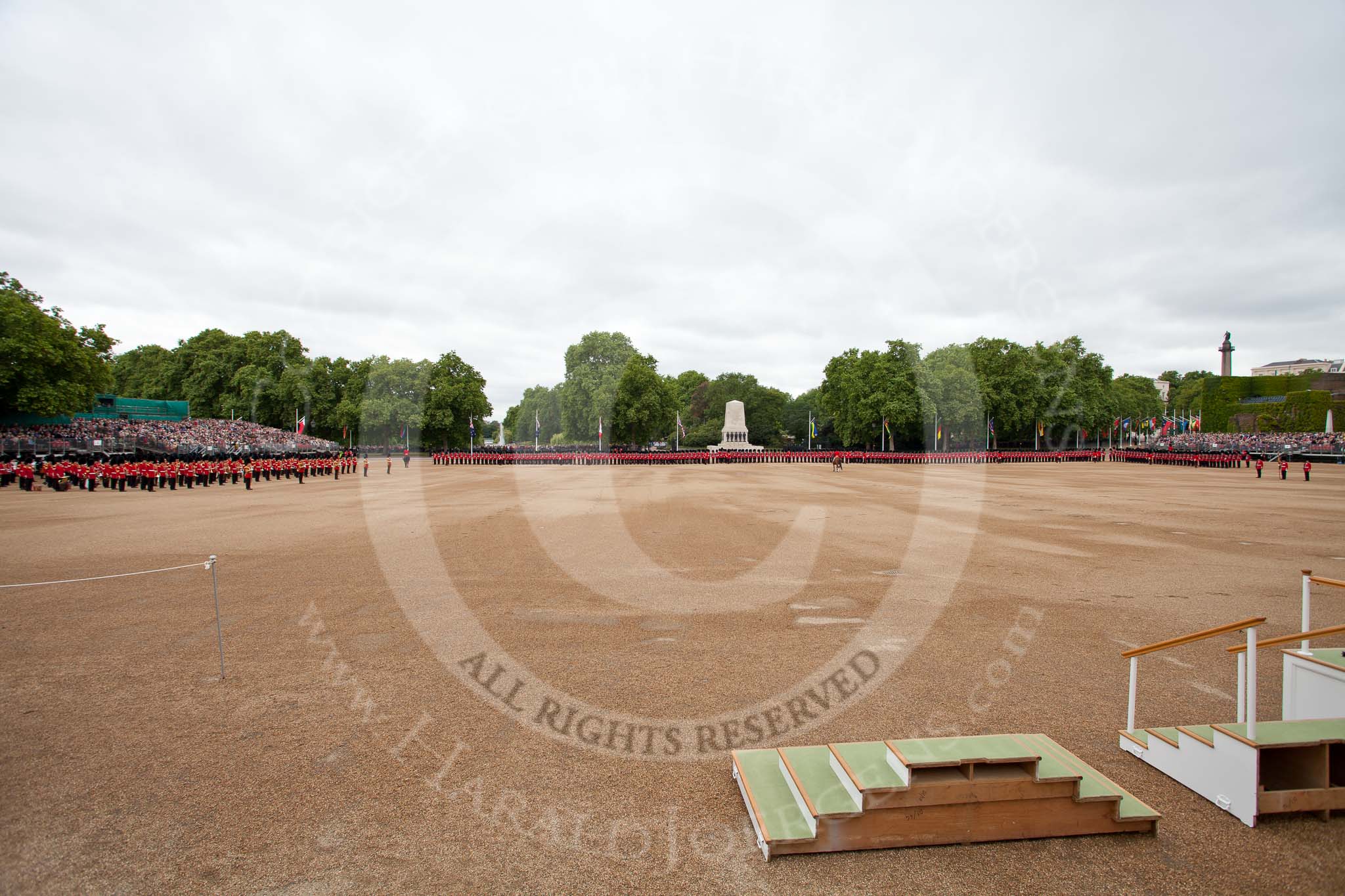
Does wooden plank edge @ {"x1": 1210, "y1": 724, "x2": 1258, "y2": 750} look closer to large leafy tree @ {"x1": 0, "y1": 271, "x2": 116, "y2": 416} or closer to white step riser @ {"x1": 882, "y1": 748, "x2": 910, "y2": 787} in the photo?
white step riser @ {"x1": 882, "y1": 748, "x2": 910, "y2": 787}

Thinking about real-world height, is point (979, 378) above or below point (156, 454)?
above

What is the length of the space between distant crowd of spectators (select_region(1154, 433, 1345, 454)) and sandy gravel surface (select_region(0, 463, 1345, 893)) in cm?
5452

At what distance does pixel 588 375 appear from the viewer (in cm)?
8262

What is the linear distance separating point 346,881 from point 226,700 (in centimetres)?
312

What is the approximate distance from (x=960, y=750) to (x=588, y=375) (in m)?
80.2

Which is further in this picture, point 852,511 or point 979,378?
point 979,378

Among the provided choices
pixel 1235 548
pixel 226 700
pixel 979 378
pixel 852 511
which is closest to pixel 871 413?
pixel 979 378

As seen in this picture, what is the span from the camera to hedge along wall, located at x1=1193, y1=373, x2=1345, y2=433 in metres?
76.6

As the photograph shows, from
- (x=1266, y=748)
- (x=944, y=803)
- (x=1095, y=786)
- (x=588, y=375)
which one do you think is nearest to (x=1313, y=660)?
(x=1266, y=748)

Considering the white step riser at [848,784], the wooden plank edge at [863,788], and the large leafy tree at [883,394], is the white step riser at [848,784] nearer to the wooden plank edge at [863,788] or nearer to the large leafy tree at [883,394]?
the wooden plank edge at [863,788]

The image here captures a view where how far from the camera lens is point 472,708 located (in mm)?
5637

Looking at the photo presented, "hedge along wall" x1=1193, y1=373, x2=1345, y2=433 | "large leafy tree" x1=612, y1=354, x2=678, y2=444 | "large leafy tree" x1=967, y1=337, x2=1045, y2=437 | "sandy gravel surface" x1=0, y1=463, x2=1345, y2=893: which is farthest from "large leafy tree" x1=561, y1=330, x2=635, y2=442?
"hedge along wall" x1=1193, y1=373, x2=1345, y2=433

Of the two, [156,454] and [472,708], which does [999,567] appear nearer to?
[472,708]

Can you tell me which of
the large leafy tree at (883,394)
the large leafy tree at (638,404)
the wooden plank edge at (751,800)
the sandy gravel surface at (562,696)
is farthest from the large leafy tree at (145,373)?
the wooden plank edge at (751,800)
